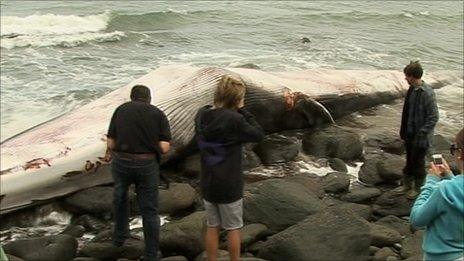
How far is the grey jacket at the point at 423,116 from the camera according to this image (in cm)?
775

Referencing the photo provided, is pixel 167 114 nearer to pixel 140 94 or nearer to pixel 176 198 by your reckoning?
pixel 176 198

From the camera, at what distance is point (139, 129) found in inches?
230

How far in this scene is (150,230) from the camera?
596cm

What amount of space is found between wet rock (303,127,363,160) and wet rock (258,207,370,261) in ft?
12.5

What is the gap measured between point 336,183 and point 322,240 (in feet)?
8.81

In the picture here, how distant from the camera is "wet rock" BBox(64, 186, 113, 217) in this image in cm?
750

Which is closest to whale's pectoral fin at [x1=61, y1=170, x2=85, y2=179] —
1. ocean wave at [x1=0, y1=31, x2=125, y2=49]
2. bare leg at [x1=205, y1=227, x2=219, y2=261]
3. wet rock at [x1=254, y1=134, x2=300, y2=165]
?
bare leg at [x1=205, y1=227, x2=219, y2=261]

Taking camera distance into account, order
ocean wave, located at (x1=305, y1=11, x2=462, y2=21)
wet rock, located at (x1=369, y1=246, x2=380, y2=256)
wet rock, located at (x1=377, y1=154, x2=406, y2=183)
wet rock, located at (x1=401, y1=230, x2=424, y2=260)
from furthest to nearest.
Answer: ocean wave, located at (x1=305, y1=11, x2=462, y2=21), wet rock, located at (x1=377, y1=154, x2=406, y2=183), wet rock, located at (x1=369, y1=246, x2=380, y2=256), wet rock, located at (x1=401, y1=230, x2=424, y2=260)

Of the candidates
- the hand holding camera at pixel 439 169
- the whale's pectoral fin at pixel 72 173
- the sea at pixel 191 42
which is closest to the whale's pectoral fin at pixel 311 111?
the sea at pixel 191 42

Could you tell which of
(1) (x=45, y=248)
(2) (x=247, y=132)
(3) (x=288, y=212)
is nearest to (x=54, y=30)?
(3) (x=288, y=212)

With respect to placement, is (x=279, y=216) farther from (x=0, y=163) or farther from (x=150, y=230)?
(x=0, y=163)

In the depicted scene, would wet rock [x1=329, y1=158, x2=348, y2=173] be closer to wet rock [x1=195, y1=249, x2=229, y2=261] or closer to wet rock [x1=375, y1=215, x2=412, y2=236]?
wet rock [x1=375, y1=215, x2=412, y2=236]

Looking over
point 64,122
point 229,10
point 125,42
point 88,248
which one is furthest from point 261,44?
point 88,248

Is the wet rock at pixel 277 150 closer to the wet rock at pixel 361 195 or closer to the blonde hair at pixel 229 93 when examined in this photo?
the wet rock at pixel 361 195
